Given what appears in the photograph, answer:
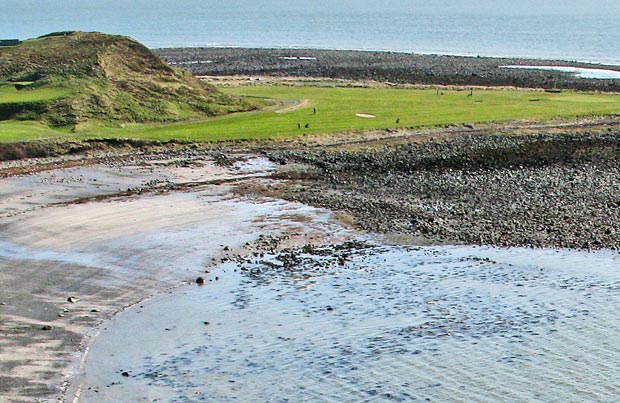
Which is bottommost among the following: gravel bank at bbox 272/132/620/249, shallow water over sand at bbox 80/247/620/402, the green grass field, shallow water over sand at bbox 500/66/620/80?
shallow water over sand at bbox 80/247/620/402

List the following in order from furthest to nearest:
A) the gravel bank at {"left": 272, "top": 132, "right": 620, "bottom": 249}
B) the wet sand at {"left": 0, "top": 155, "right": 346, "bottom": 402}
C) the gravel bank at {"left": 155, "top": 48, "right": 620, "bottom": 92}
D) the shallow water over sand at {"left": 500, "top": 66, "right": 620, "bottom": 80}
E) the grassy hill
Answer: the shallow water over sand at {"left": 500, "top": 66, "right": 620, "bottom": 80}, the gravel bank at {"left": 155, "top": 48, "right": 620, "bottom": 92}, the grassy hill, the gravel bank at {"left": 272, "top": 132, "right": 620, "bottom": 249}, the wet sand at {"left": 0, "top": 155, "right": 346, "bottom": 402}

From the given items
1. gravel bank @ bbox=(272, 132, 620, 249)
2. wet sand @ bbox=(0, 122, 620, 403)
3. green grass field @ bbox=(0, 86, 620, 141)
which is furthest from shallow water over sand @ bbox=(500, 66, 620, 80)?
wet sand @ bbox=(0, 122, 620, 403)

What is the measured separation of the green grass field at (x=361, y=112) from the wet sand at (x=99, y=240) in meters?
5.57

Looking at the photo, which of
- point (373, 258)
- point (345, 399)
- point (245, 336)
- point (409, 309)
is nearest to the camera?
point (345, 399)

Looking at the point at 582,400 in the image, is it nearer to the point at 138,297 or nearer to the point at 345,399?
the point at 345,399

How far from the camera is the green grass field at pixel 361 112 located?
44938mm

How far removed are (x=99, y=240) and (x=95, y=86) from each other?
22367 mm

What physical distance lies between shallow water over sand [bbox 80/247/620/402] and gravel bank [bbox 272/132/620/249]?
7.40ft

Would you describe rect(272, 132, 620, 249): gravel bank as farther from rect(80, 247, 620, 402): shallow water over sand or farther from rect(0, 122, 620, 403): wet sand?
rect(80, 247, 620, 402): shallow water over sand

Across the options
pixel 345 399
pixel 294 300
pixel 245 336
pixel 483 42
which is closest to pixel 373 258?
pixel 294 300

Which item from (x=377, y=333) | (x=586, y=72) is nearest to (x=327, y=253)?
(x=377, y=333)

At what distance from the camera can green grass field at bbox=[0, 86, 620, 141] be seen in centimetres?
4494

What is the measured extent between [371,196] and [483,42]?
364 feet

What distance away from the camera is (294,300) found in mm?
23234
